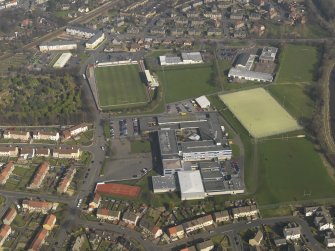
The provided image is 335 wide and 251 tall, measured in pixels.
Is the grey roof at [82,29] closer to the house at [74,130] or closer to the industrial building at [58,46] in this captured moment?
the industrial building at [58,46]

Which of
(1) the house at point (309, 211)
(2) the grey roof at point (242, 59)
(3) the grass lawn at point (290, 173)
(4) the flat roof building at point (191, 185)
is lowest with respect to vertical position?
(2) the grey roof at point (242, 59)

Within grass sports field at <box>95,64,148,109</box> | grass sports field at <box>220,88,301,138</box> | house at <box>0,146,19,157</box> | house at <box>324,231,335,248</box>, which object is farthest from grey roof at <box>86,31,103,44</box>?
house at <box>324,231,335,248</box>

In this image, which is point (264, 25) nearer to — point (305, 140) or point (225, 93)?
point (225, 93)

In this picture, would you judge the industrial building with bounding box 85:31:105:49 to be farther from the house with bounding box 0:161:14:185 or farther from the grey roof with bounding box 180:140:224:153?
the grey roof with bounding box 180:140:224:153

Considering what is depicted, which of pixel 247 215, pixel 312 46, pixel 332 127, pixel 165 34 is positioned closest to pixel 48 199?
pixel 247 215

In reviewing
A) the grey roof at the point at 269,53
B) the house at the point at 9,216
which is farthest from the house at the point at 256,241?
the grey roof at the point at 269,53

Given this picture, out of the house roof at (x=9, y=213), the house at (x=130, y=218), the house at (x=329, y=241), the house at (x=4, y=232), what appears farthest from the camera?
the house roof at (x=9, y=213)
